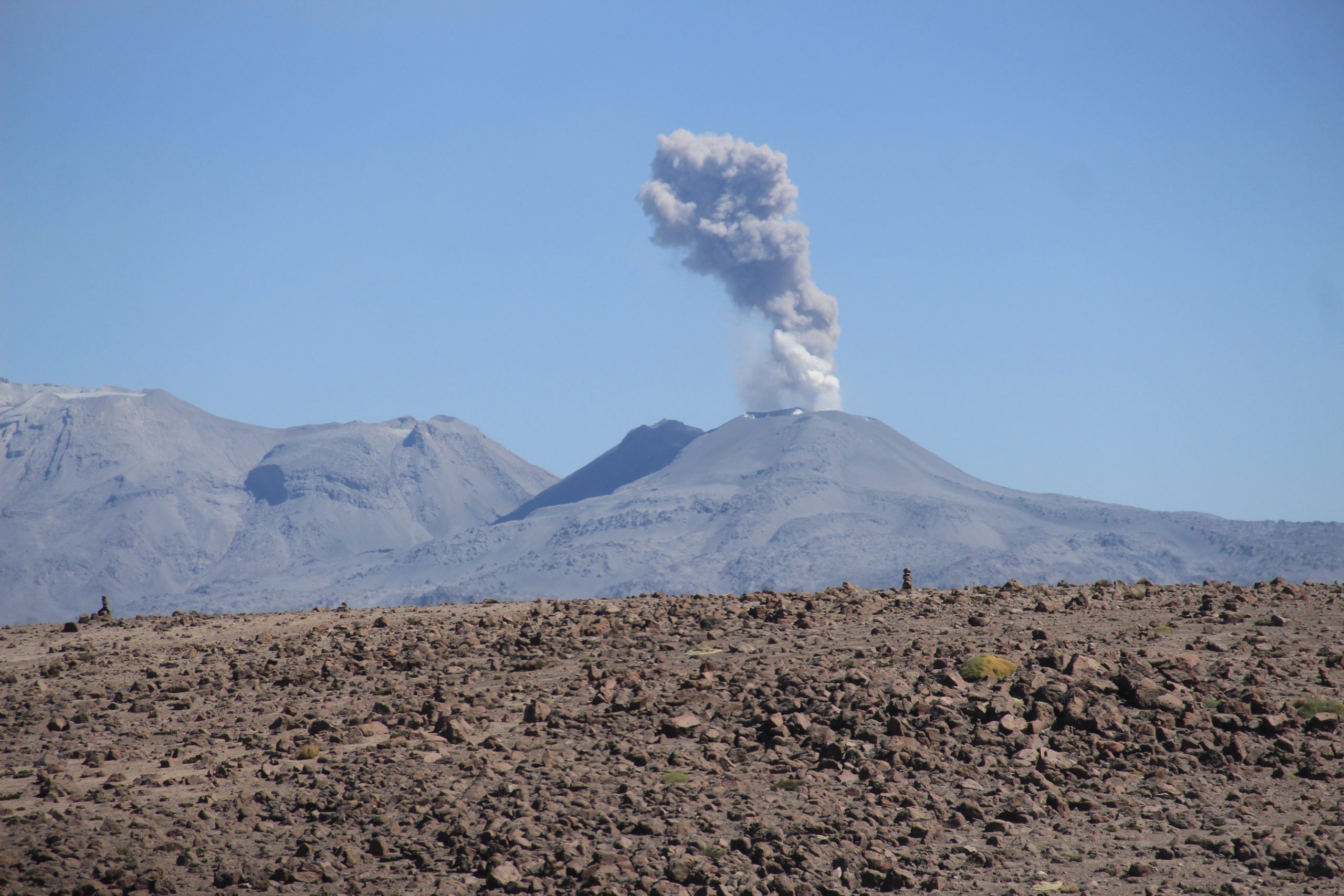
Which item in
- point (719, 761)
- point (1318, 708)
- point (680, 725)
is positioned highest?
point (1318, 708)

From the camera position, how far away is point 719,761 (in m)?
12.4

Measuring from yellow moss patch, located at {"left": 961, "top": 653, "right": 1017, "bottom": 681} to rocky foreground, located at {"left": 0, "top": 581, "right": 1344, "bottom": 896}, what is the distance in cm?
5

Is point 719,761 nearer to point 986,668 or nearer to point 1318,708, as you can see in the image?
point 986,668

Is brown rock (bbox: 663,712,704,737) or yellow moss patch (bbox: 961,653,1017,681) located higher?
yellow moss patch (bbox: 961,653,1017,681)

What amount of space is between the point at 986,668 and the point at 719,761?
3.83m

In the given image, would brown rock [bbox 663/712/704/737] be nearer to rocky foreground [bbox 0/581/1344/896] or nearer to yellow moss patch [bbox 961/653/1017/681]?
rocky foreground [bbox 0/581/1344/896]

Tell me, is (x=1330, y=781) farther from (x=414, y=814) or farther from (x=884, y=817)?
(x=414, y=814)

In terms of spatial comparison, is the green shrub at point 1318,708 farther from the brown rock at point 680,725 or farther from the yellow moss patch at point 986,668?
the brown rock at point 680,725

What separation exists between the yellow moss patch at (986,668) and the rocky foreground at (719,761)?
0.05 meters

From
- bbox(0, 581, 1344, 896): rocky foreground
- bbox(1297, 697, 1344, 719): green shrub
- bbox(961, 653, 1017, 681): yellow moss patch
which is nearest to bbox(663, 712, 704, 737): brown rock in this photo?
bbox(0, 581, 1344, 896): rocky foreground

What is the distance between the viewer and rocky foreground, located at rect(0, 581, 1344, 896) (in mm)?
10391

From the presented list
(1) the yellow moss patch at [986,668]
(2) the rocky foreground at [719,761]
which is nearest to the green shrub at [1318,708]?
(2) the rocky foreground at [719,761]

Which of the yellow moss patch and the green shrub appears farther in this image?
A: the yellow moss patch

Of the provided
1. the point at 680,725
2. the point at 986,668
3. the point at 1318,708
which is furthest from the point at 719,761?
the point at 1318,708
